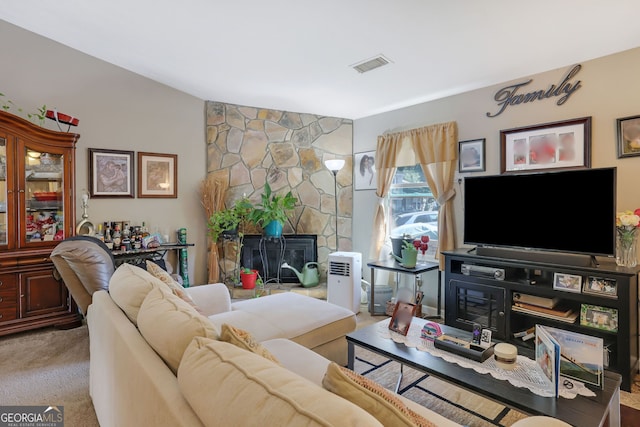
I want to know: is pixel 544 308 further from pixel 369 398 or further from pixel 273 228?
pixel 273 228

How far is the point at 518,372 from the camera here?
1695 millimetres

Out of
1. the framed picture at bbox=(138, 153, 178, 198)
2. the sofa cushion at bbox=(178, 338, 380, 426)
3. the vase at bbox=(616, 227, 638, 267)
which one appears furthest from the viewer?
the framed picture at bbox=(138, 153, 178, 198)

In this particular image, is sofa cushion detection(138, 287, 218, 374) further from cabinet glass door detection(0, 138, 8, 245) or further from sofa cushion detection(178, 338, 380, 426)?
cabinet glass door detection(0, 138, 8, 245)

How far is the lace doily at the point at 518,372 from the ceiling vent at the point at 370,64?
2.44m

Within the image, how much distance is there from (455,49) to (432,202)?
1.72 m

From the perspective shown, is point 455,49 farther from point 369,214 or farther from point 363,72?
point 369,214

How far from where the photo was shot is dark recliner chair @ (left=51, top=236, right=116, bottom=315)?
2258mm

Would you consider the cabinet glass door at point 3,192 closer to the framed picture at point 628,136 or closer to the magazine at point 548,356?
the magazine at point 548,356

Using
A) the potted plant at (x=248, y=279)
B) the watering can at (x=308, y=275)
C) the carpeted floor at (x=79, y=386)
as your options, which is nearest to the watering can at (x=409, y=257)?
the carpeted floor at (x=79, y=386)

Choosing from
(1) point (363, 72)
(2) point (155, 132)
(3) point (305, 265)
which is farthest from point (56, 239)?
(1) point (363, 72)

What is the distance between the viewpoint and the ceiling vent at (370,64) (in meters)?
3.16

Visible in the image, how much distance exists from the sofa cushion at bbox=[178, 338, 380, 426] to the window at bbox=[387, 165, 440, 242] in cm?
348

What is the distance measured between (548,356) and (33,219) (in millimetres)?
4215

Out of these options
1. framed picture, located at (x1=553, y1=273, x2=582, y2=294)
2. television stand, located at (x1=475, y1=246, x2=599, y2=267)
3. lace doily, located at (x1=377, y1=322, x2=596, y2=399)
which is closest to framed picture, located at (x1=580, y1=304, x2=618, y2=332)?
framed picture, located at (x1=553, y1=273, x2=582, y2=294)
